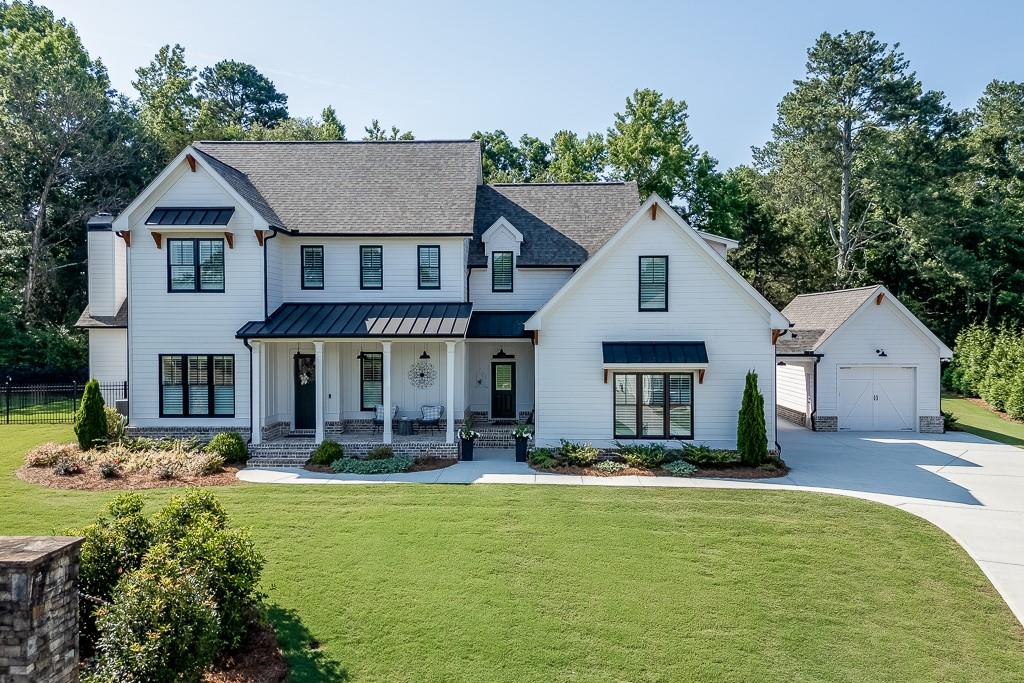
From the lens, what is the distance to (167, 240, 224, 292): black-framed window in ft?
62.0

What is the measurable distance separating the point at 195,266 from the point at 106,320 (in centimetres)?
552

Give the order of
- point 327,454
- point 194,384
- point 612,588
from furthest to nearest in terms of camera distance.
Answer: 1. point 194,384
2. point 327,454
3. point 612,588

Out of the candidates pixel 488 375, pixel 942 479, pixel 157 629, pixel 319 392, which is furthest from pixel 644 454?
pixel 157 629

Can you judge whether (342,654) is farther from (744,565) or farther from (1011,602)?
(1011,602)

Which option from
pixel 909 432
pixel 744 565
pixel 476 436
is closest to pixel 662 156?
pixel 909 432

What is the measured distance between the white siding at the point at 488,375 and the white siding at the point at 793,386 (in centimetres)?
1078

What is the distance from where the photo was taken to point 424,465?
17062 mm

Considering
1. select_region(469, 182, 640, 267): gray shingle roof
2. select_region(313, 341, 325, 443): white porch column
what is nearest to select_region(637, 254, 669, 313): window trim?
select_region(469, 182, 640, 267): gray shingle roof

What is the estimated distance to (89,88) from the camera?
121 ft

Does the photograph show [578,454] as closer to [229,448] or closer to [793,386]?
[229,448]

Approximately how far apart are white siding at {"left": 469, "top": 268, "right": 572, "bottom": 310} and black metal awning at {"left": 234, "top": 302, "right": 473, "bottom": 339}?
166cm

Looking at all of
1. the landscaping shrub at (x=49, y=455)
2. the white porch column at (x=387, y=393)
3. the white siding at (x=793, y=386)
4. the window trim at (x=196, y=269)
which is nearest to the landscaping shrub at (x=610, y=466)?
the white porch column at (x=387, y=393)

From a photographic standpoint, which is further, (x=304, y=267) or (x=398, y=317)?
(x=304, y=267)

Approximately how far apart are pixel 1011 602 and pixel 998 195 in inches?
1586
